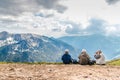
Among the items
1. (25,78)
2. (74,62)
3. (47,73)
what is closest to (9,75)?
(25,78)

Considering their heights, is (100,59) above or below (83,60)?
above

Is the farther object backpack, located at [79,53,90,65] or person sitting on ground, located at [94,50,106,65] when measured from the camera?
person sitting on ground, located at [94,50,106,65]

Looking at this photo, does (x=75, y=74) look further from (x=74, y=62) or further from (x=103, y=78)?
(x=74, y=62)

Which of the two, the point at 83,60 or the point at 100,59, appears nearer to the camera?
the point at 83,60

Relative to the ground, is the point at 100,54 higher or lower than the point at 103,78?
higher

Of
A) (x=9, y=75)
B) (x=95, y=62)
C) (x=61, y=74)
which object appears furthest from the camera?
(x=95, y=62)

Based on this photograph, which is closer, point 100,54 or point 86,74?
point 86,74

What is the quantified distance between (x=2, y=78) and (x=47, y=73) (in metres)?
6.21

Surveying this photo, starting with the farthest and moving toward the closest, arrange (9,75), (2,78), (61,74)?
1. (61,74)
2. (9,75)
3. (2,78)

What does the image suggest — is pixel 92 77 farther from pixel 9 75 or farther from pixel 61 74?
pixel 9 75

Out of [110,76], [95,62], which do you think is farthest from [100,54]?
[110,76]

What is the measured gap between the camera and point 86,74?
31562 mm

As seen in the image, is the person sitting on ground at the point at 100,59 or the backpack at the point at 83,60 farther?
the person sitting on ground at the point at 100,59

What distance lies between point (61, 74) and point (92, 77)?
338 centimetres
